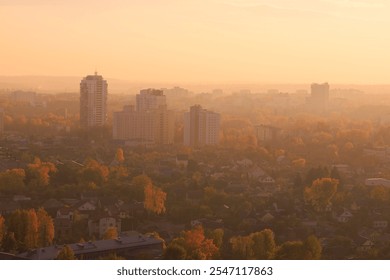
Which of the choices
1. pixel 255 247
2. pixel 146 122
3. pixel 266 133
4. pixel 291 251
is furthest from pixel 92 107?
pixel 291 251

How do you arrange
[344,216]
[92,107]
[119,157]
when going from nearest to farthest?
[344,216] → [119,157] → [92,107]

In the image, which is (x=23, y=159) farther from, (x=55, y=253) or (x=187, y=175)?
(x=55, y=253)

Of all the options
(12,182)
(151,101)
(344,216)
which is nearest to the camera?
(344,216)

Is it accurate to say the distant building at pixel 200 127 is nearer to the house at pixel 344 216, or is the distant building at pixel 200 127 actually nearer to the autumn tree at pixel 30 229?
the house at pixel 344 216

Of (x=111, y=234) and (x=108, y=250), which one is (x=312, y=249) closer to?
(x=108, y=250)

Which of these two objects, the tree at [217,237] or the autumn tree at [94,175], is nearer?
the tree at [217,237]

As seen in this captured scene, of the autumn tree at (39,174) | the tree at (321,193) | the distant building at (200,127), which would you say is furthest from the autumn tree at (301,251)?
the distant building at (200,127)
